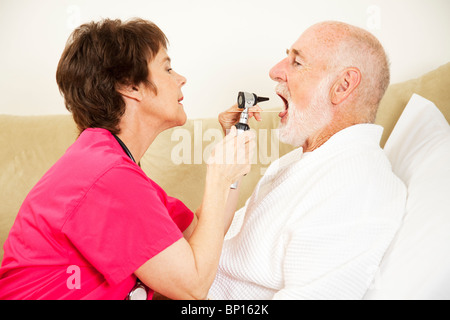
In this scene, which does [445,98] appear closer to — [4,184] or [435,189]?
[435,189]

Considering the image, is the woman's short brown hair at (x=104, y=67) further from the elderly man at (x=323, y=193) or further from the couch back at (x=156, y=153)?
the couch back at (x=156, y=153)

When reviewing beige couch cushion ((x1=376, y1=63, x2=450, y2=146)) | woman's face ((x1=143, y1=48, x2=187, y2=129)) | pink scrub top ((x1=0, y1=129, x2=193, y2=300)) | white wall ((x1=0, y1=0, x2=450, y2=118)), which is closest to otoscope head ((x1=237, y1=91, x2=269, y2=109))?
woman's face ((x1=143, y1=48, x2=187, y2=129))

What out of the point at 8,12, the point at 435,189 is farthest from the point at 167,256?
the point at 8,12

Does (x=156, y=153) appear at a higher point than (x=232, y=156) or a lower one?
lower

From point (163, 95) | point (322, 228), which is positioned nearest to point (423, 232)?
point (322, 228)

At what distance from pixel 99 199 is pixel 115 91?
0.38m

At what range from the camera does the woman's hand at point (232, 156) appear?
3.76ft

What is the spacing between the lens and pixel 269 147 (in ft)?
5.68

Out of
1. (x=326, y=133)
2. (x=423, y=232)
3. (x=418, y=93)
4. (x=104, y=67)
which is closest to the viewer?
(x=423, y=232)

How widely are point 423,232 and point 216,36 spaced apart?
137cm

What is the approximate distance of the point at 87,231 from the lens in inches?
38.7

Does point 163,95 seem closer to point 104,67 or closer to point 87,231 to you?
point 104,67

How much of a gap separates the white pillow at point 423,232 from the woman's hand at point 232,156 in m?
0.43

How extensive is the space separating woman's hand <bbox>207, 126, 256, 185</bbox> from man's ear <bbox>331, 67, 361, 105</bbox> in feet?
0.94
